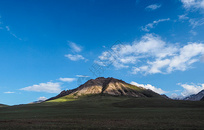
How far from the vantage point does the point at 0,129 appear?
86.9ft

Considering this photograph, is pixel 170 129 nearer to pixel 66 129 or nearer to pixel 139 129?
pixel 139 129

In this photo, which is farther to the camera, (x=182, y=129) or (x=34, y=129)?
(x=34, y=129)

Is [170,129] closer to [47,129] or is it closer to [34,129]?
[47,129]

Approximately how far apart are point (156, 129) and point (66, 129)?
14.5 metres

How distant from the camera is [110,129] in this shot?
24.8m

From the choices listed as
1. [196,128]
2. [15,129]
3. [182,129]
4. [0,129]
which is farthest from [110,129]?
[0,129]

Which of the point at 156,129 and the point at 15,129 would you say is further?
the point at 15,129

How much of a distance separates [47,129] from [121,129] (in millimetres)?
12180

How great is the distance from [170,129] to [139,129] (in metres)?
4.86

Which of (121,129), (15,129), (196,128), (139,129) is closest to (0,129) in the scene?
(15,129)

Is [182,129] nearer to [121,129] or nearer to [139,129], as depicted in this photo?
[139,129]

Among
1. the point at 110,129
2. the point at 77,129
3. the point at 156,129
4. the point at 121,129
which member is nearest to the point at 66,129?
the point at 77,129

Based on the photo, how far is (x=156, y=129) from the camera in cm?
2438

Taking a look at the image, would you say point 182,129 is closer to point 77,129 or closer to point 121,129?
point 121,129
